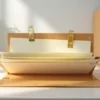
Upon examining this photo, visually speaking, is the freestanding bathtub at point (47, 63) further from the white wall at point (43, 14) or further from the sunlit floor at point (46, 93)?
the white wall at point (43, 14)

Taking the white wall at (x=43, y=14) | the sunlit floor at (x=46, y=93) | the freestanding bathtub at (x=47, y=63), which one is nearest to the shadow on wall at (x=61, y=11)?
the white wall at (x=43, y=14)

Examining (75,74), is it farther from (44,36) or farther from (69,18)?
(69,18)

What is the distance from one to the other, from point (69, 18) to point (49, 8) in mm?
274

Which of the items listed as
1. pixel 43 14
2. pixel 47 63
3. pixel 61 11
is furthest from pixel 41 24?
pixel 47 63

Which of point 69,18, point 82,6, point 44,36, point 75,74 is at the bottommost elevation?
point 75,74

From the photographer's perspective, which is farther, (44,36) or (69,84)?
(44,36)

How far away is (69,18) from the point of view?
231 cm

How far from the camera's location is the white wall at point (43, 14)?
228cm

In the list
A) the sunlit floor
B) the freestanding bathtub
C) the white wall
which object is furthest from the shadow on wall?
the sunlit floor

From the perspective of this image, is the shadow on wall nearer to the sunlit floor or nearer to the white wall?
the white wall

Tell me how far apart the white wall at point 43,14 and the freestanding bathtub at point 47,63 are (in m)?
1.68

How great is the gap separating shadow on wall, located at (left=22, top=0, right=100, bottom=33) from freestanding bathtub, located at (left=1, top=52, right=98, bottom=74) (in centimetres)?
169

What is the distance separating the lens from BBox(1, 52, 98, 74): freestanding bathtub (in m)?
0.57

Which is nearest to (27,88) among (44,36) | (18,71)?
(18,71)
